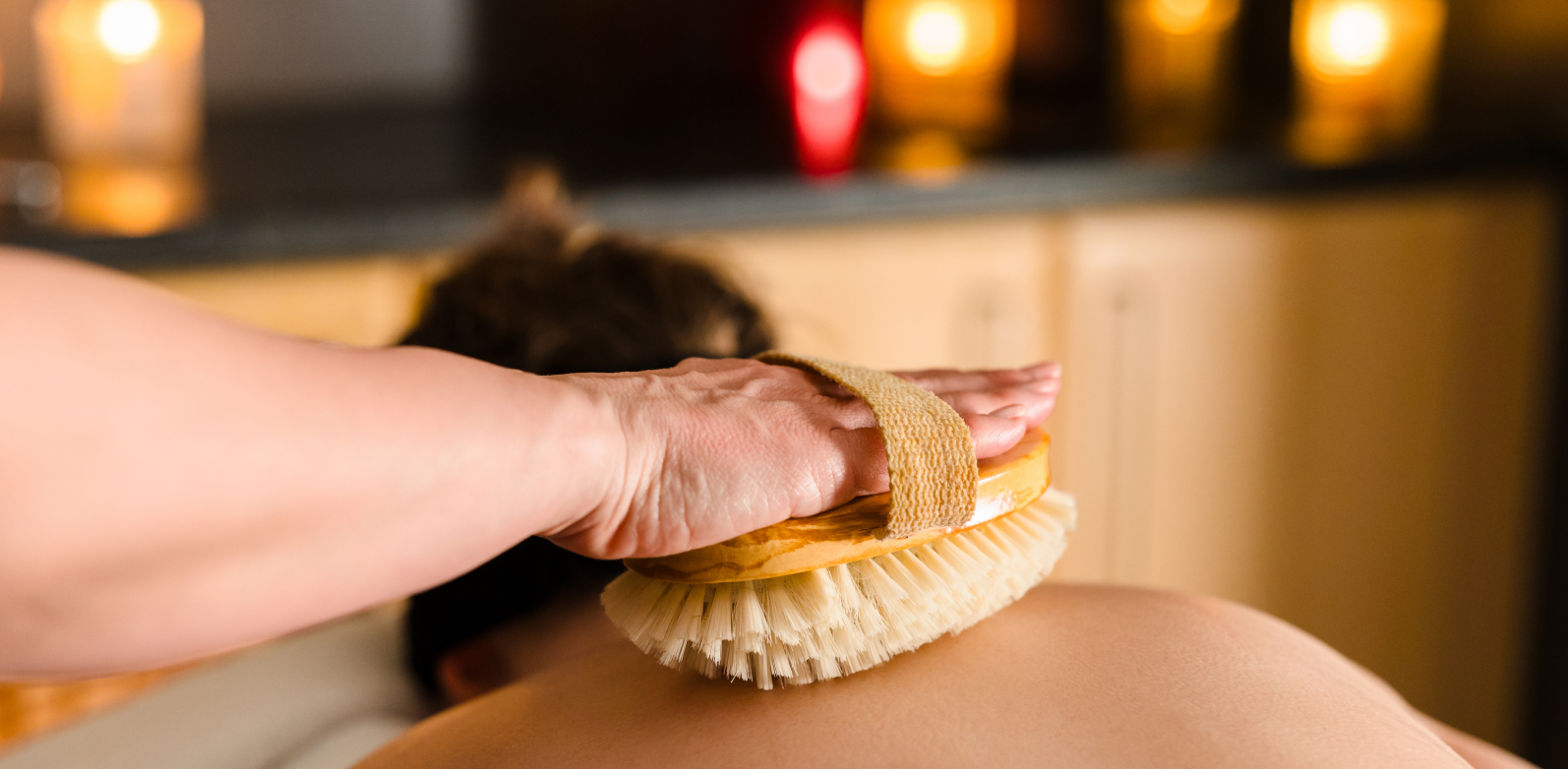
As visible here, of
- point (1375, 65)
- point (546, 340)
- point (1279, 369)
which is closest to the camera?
point (546, 340)

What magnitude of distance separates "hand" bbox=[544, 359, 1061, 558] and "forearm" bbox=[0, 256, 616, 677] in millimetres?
47

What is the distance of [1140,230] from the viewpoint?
1447 millimetres

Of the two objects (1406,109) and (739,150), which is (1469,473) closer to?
(1406,109)

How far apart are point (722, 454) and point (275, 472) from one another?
0.16m

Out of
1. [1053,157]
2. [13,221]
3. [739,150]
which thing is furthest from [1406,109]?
[13,221]

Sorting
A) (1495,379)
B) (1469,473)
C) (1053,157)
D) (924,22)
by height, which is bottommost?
(1469,473)

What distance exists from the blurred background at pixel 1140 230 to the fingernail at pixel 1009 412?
78cm

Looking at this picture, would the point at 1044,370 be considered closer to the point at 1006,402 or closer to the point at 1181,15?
the point at 1006,402

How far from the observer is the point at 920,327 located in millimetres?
1425

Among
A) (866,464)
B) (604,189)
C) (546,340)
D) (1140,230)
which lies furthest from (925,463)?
(1140,230)

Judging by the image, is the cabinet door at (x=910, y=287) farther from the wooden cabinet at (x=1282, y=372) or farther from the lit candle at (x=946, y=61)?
the lit candle at (x=946, y=61)

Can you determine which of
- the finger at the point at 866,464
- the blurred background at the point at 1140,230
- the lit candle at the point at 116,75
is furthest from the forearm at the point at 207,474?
the lit candle at the point at 116,75

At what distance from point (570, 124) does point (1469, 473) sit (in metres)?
1.43

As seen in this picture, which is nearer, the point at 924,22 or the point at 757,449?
the point at 757,449
